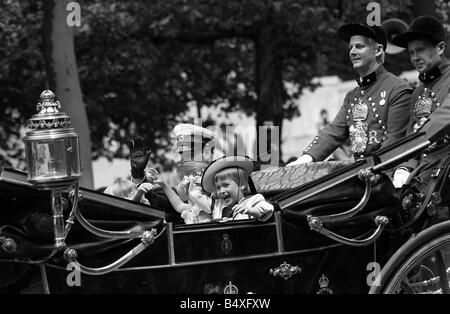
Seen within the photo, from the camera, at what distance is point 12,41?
13328mm

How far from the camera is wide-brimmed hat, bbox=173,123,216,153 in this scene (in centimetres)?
680

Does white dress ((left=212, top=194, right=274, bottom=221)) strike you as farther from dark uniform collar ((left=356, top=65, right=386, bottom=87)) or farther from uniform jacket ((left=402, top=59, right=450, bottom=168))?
dark uniform collar ((left=356, top=65, right=386, bottom=87))

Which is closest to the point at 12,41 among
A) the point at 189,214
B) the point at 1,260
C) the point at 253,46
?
the point at 253,46

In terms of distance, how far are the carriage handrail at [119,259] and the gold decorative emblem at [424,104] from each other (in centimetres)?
173

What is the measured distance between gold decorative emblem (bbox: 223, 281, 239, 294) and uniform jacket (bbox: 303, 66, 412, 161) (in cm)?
138

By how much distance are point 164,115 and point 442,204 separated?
9030mm

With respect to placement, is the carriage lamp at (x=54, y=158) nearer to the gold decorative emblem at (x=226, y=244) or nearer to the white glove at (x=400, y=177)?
the gold decorative emblem at (x=226, y=244)

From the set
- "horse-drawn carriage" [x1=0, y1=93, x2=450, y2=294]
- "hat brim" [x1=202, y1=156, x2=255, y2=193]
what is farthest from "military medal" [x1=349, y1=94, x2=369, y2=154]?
"hat brim" [x1=202, y1=156, x2=255, y2=193]

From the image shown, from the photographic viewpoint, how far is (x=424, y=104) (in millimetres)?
6418

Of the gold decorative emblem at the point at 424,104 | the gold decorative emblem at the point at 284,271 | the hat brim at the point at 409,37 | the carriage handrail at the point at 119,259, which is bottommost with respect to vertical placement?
the gold decorative emblem at the point at 284,271

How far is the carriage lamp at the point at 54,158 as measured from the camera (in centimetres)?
525

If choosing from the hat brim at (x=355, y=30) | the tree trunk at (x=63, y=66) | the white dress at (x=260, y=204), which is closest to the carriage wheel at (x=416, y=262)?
the white dress at (x=260, y=204)

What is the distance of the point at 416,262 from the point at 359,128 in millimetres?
1351
